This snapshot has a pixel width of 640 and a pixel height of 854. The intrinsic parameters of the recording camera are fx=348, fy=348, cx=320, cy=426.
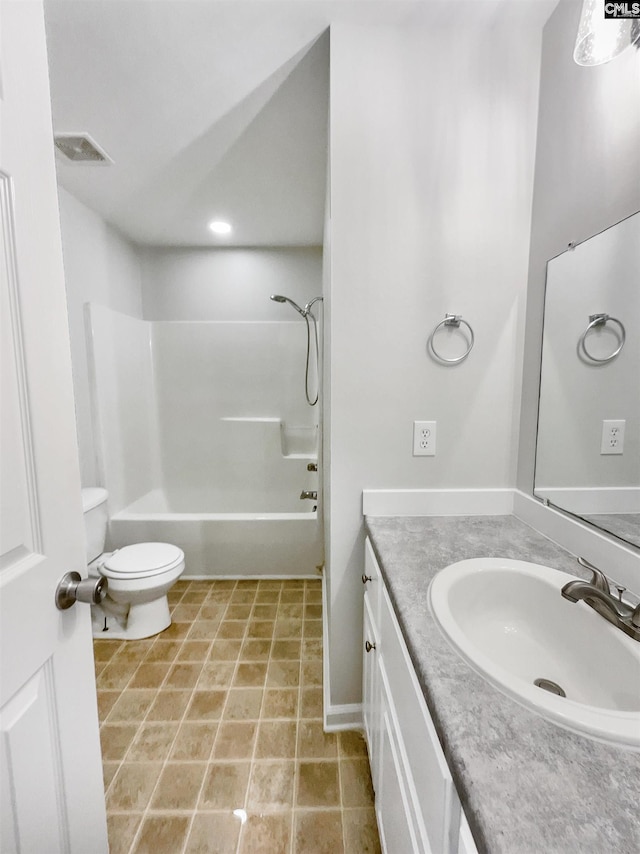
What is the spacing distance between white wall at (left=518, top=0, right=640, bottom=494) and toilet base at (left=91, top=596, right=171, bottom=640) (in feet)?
6.43

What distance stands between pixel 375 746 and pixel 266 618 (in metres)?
1.15

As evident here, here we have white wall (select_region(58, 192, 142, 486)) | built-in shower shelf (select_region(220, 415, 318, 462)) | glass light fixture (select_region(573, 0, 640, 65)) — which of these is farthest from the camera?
built-in shower shelf (select_region(220, 415, 318, 462))

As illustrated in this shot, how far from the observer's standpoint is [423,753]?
0.58 m

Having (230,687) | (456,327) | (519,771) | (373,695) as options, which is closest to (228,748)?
(230,687)

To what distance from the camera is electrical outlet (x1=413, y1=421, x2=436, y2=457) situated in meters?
1.25

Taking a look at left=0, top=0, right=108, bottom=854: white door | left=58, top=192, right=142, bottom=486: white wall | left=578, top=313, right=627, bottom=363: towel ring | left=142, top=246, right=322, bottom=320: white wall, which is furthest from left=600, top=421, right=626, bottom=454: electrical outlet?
left=142, top=246, right=322, bottom=320: white wall

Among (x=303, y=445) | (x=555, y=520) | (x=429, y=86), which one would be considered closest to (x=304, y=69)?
(x=429, y=86)

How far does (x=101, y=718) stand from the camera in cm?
145

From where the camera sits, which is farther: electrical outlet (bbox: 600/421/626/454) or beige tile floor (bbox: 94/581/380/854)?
beige tile floor (bbox: 94/581/380/854)

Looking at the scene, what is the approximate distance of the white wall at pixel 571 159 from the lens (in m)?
0.83

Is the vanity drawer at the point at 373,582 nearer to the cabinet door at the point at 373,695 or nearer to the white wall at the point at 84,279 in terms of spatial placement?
the cabinet door at the point at 373,695

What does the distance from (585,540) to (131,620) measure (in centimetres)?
214

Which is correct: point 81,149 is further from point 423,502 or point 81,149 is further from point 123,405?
point 423,502

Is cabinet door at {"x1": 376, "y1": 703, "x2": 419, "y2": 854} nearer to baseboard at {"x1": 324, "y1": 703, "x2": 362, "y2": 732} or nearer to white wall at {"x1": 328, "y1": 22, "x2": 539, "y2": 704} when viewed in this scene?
baseboard at {"x1": 324, "y1": 703, "x2": 362, "y2": 732}
